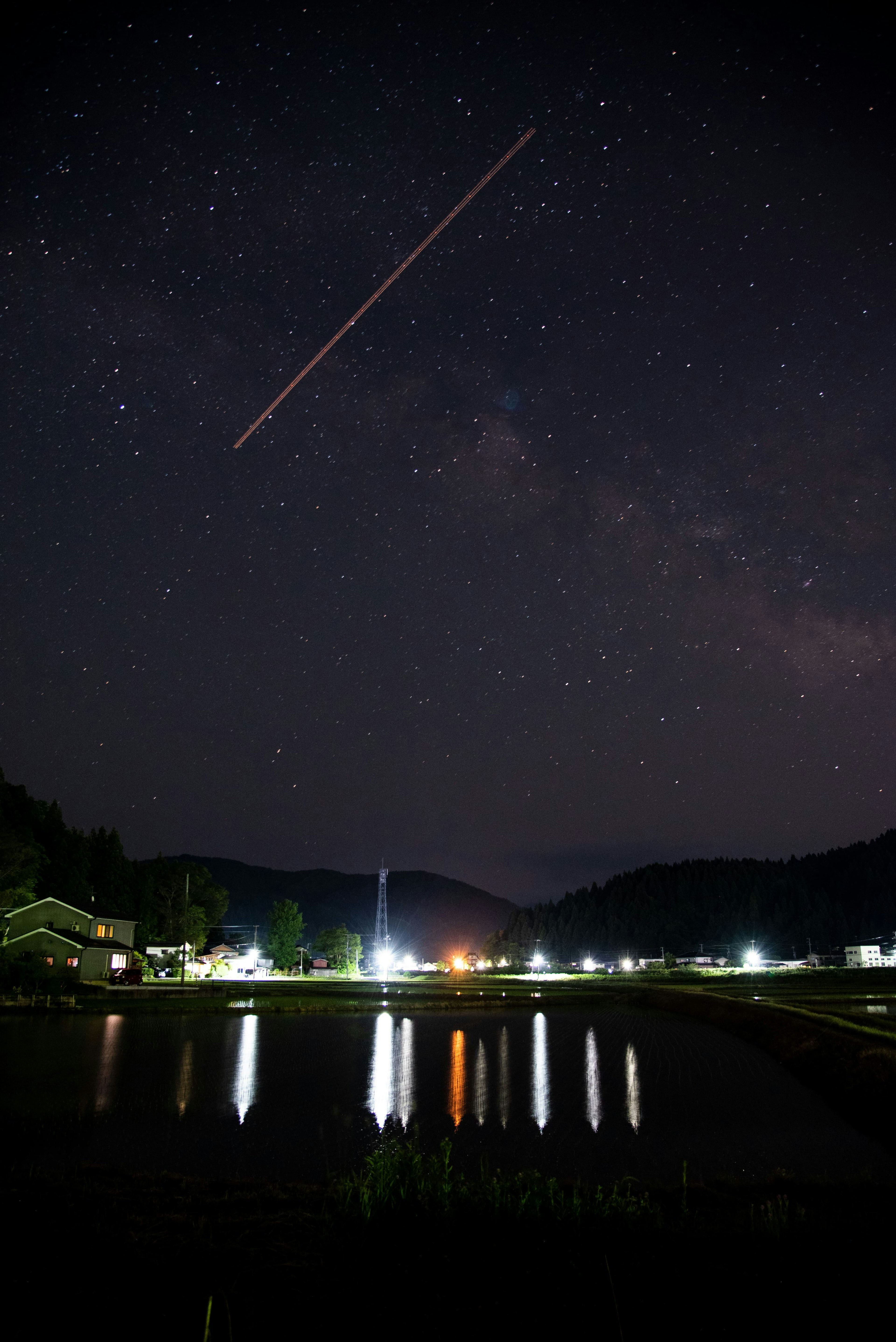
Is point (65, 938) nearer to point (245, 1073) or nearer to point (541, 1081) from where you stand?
point (245, 1073)

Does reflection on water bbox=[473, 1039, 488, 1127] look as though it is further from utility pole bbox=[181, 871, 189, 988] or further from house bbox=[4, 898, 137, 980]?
utility pole bbox=[181, 871, 189, 988]

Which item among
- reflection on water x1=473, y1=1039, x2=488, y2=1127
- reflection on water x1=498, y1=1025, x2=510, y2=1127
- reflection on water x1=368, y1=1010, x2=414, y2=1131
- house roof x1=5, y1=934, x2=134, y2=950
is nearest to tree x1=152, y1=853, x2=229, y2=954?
house roof x1=5, y1=934, x2=134, y2=950

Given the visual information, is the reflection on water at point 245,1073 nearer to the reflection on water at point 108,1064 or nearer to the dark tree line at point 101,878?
the reflection on water at point 108,1064

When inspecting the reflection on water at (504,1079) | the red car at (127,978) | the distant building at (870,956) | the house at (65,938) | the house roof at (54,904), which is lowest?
the distant building at (870,956)

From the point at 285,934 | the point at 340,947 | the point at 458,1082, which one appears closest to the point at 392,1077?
the point at 458,1082

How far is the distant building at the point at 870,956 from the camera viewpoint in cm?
16700

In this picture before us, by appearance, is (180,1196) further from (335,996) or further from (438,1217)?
(335,996)

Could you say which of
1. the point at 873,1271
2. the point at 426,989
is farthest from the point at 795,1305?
the point at 426,989

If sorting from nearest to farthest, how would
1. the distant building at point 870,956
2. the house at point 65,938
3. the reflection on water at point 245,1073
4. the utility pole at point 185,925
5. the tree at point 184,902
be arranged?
the reflection on water at point 245,1073, the house at point 65,938, the utility pole at point 185,925, the tree at point 184,902, the distant building at point 870,956

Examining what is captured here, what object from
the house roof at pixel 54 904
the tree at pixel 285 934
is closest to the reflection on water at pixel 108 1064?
the house roof at pixel 54 904

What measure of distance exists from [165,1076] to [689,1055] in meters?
20.7

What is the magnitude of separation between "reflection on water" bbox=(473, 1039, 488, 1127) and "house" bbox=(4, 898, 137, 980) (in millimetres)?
52648

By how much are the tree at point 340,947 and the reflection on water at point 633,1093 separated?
12587 centimetres

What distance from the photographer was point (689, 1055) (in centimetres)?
3183
